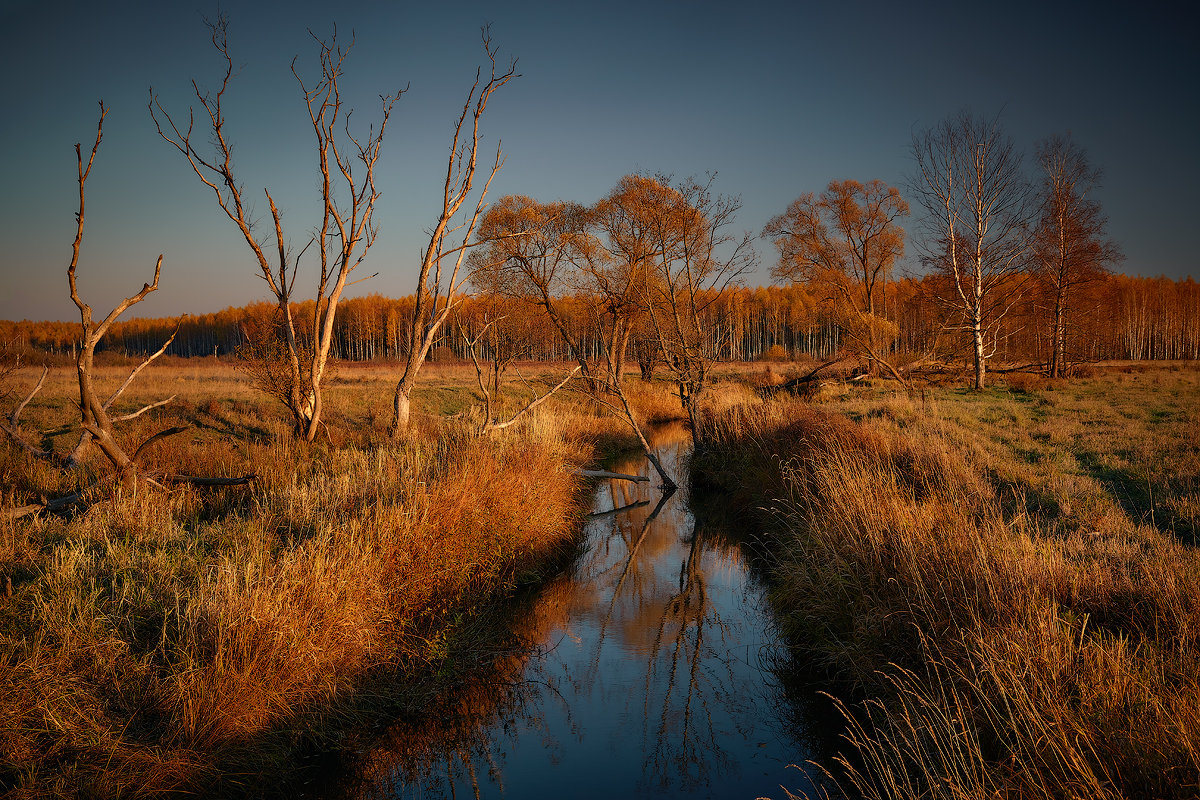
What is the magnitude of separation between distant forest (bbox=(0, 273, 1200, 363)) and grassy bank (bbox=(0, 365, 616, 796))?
432 cm

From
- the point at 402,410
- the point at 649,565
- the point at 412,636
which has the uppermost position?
the point at 402,410

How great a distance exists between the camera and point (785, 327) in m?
91.4

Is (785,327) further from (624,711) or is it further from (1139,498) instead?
(624,711)

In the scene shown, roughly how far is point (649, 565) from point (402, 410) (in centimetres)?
577

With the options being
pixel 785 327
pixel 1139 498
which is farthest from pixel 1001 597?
pixel 785 327

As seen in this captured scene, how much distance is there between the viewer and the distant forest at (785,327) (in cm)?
2433

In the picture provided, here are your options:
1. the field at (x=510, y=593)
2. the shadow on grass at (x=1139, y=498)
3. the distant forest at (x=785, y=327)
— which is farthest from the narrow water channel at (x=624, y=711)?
the distant forest at (x=785, y=327)

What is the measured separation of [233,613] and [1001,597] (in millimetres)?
5921

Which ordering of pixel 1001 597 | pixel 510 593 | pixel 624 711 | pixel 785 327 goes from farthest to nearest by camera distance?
pixel 785 327 < pixel 510 593 < pixel 624 711 < pixel 1001 597

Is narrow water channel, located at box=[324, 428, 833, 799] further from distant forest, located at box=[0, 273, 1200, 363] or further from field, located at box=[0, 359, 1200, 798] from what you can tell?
distant forest, located at box=[0, 273, 1200, 363]

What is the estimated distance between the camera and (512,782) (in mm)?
4984

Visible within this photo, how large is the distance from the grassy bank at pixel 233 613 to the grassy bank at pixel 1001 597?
13.5 feet

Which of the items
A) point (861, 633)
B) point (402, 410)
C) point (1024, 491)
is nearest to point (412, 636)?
point (861, 633)

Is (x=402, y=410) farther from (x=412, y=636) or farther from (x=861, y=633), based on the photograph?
(x=861, y=633)
